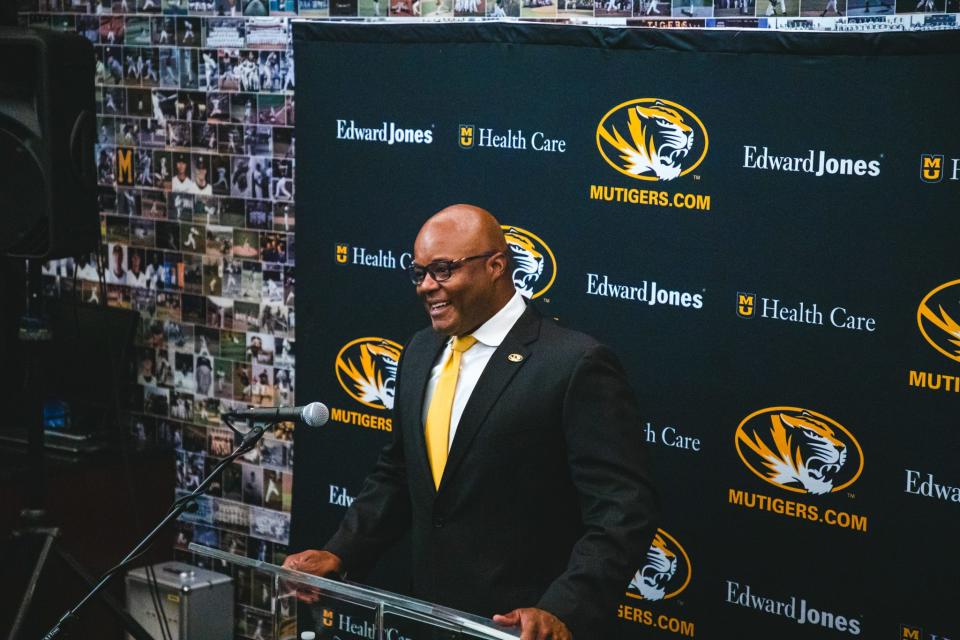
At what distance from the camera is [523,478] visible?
118 inches

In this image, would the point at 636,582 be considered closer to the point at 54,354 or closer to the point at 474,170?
the point at 474,170

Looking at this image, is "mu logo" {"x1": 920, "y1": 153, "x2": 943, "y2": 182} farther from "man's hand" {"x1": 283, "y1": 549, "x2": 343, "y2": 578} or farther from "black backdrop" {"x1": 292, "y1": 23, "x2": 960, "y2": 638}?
"man's hand" {"x1": 283, "y1": 549, "x2": 343, "y2": 578}

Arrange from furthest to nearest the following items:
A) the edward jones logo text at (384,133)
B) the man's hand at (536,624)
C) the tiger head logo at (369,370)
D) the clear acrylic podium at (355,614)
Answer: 1. the tiger head logo at (369,370)
2. the edward jones logo text at (384,133)
3. the man's hand at (536,624)
4. the clear acrylic podium at (355,614)

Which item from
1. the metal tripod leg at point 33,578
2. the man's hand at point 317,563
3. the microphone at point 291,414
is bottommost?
the metal tripod leg at point 33,578

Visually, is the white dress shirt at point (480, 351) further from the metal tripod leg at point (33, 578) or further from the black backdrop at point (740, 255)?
the metal tripod leg at point (33, 578)

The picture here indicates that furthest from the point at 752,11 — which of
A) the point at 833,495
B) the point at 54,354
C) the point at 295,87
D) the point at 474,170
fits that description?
the point at 54,354

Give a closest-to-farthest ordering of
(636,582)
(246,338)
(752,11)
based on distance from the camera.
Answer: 1. (752,11)
2. (636,582)
3. (246,338)

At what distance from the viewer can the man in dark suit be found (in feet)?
9.57

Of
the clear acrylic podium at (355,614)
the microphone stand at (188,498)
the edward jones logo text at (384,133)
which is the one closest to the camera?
the clear acrylic podium at (355,614)

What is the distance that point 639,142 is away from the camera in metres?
3.80

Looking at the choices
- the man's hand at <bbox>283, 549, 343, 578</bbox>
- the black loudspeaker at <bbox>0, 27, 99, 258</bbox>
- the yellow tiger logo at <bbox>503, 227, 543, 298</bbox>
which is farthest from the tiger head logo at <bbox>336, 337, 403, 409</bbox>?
the man's hand at <bbox>283, 549, 343, 578</bbox>

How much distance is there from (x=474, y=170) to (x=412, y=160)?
10.1 inches

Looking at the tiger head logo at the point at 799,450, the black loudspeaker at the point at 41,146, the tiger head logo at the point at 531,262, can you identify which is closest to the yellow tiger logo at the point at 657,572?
the tiger head logo at the point at 799,450

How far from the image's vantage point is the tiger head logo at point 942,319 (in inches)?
130
